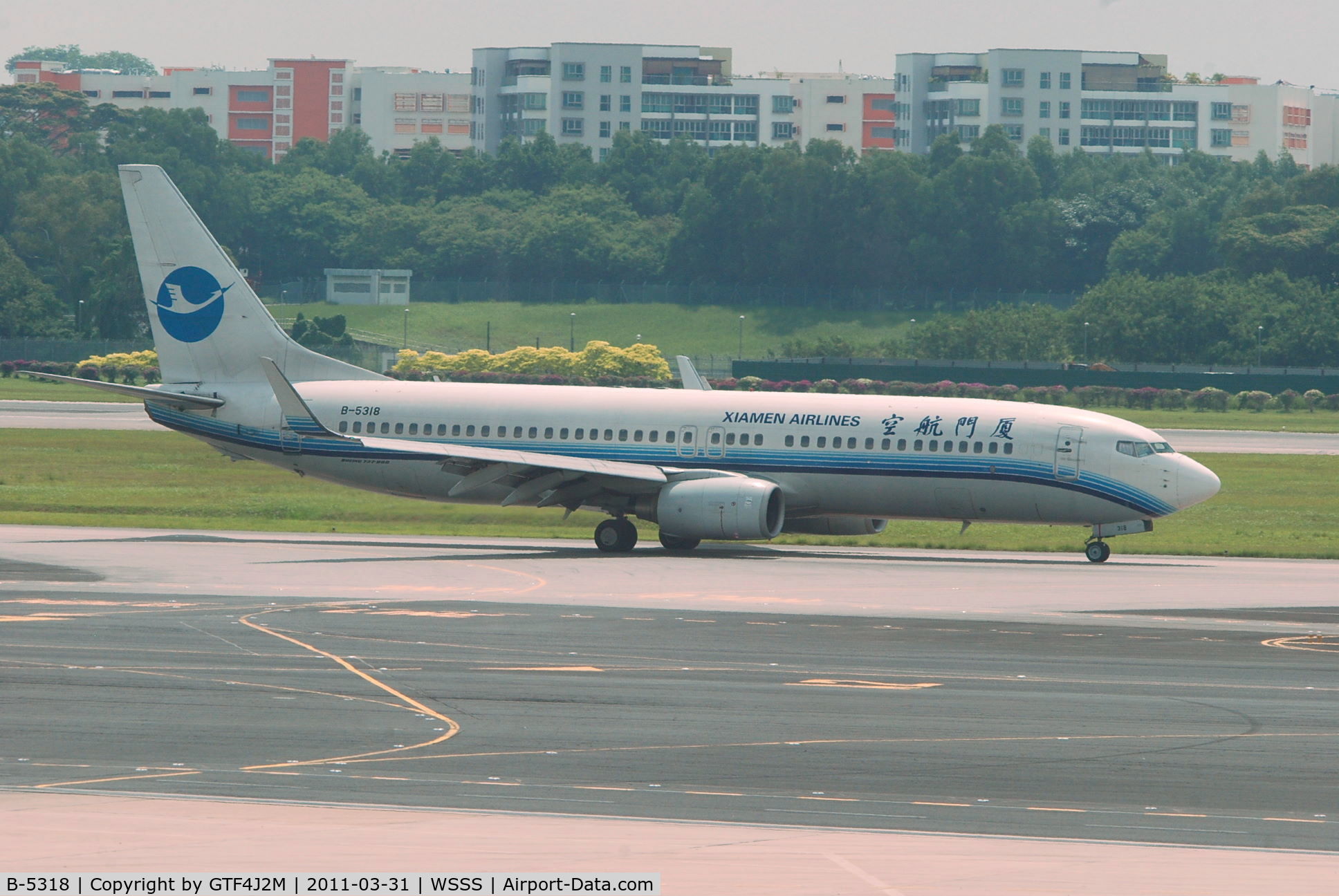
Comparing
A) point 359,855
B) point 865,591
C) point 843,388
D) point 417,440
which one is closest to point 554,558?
point 417,440

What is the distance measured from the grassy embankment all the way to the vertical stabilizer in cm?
5644

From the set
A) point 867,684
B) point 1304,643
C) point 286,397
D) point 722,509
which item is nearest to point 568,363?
point 286,397

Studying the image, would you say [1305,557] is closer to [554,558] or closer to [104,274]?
[554,558]

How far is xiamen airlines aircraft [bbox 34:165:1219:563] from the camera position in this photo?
155ft

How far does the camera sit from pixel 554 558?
47688mm

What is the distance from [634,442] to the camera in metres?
50.1

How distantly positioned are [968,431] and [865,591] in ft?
30.3

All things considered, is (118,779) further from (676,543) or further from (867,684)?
(676,543)

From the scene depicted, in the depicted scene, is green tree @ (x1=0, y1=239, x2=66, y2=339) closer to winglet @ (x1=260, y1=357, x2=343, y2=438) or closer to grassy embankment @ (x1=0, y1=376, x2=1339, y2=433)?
grassy embankment @ (x1=0, y1=376, x2=1339, y2=433)

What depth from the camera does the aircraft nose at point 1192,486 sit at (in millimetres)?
46625

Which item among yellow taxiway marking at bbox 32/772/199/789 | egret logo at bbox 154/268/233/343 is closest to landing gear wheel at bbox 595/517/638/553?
egret logo at bbox 154/268/233/343

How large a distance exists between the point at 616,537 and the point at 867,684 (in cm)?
2255

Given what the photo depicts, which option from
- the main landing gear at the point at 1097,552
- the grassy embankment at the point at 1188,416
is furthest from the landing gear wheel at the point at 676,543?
the grassy embankment at the point at 1188,416

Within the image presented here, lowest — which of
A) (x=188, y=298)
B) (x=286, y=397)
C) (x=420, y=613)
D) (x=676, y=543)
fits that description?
(x=676, y=543)
